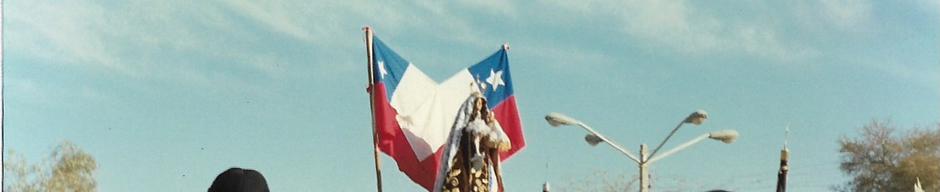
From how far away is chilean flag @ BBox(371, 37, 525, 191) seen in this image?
2019 cm

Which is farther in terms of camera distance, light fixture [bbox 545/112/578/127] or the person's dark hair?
light fixture [bbox 545/112/578/127]

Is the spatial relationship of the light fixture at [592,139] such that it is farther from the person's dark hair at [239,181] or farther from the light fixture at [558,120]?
the person's dark hair at [239,181]

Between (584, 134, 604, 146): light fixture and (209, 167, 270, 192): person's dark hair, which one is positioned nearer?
(209, 167, 270, 192): person's dark hair

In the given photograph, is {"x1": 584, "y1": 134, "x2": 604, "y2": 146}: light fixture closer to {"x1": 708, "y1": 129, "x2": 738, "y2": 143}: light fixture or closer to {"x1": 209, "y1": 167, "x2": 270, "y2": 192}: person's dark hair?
{"x1": 708, "y1": 129, "x2": 738, "y2": 143}: light fixture

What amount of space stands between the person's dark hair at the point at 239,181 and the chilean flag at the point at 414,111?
12.3 m

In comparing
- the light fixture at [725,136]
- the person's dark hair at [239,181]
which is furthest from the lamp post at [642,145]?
the person's dark hair at [239,181]

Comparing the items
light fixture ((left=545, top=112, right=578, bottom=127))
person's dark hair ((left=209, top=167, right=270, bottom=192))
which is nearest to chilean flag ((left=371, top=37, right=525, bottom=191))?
light fixture ((left=545, top=112, right=578, bottom=127))

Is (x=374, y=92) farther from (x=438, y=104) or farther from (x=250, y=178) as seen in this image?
(x=250, y=178)

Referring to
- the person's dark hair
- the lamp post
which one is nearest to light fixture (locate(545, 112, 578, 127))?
the lamp post

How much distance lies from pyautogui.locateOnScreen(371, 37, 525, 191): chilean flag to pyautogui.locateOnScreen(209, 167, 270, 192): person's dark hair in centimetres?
1228

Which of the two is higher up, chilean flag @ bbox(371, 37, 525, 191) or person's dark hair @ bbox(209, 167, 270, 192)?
chilean flag @ bbox(371, 37, 525, 191)

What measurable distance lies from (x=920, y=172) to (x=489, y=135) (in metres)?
18.2

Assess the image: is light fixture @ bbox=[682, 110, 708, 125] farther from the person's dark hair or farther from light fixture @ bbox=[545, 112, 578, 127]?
the person's dark hair

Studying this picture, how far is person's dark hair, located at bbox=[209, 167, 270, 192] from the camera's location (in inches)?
285
